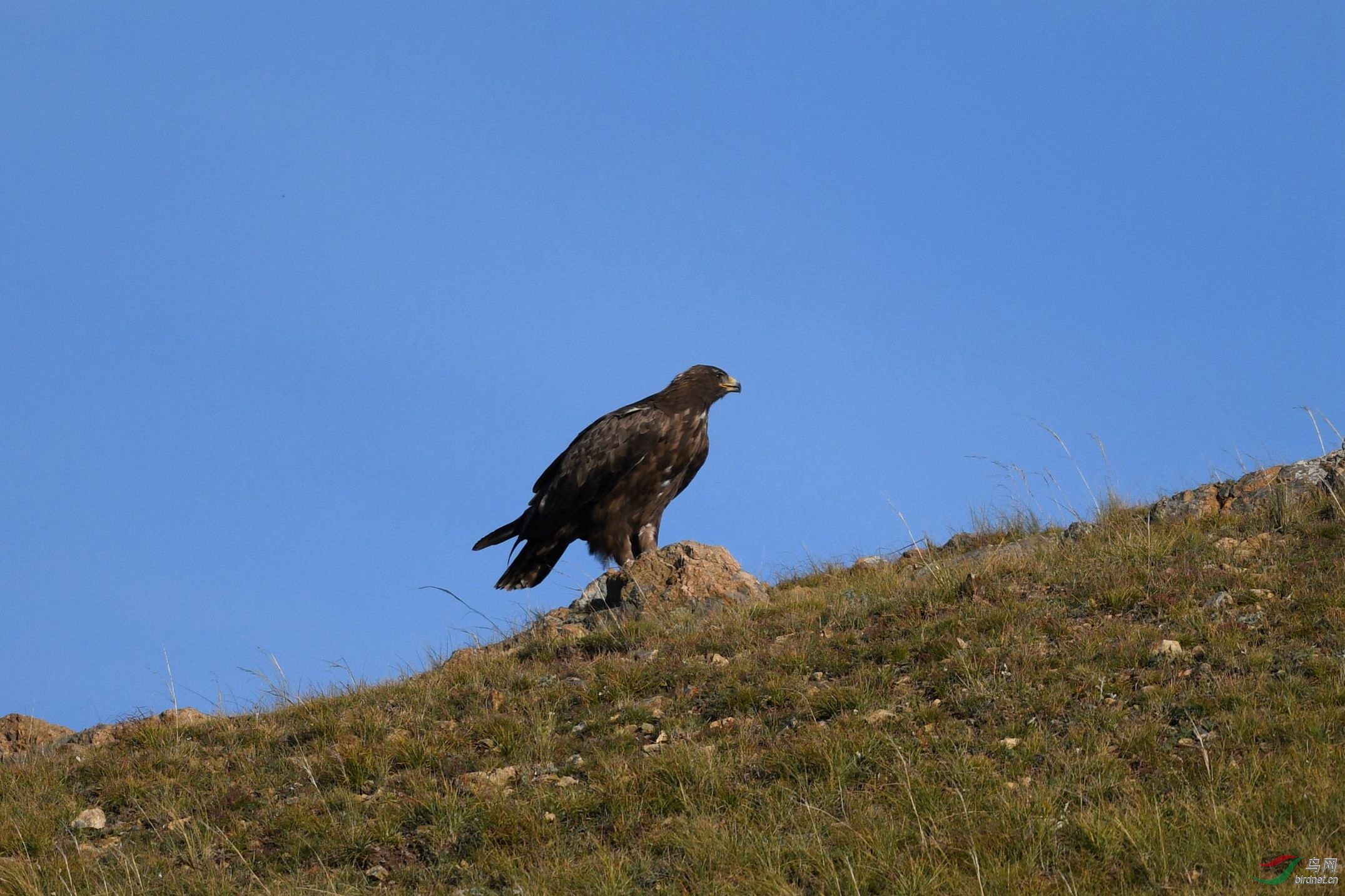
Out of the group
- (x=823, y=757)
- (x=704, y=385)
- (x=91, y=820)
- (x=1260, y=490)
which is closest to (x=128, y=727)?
(x=91, y=820)

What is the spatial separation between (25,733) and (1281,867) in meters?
9.91

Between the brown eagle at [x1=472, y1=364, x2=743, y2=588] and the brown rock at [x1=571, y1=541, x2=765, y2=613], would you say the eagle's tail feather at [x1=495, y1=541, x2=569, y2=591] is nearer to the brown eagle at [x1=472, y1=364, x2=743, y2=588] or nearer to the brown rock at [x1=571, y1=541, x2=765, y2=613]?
the brown eagle at [x1=472, y1=364, x2=743, y2=588]

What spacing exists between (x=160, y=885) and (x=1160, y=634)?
609 cm

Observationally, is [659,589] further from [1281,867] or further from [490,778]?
[1281,867]

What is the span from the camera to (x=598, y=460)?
1409 cm

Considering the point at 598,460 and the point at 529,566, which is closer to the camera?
the point at 598,460

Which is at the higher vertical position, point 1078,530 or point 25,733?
point 25,733

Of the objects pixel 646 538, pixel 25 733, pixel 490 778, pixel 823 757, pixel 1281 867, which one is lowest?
pixel 1281 867

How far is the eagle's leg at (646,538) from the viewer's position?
14.4 meters

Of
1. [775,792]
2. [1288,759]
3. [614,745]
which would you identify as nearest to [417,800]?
[614,745]

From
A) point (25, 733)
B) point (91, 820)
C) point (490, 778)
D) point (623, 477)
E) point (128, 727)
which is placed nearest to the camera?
point (490, 778)

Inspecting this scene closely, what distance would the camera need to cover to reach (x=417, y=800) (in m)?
7.18

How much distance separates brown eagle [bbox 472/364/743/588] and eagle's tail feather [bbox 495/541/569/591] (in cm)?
1

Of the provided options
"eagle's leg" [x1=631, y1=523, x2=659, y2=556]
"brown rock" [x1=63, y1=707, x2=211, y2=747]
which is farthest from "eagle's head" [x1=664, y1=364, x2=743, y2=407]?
"brown rock" [x1=63, y1=707, x2=211, y2=747]
